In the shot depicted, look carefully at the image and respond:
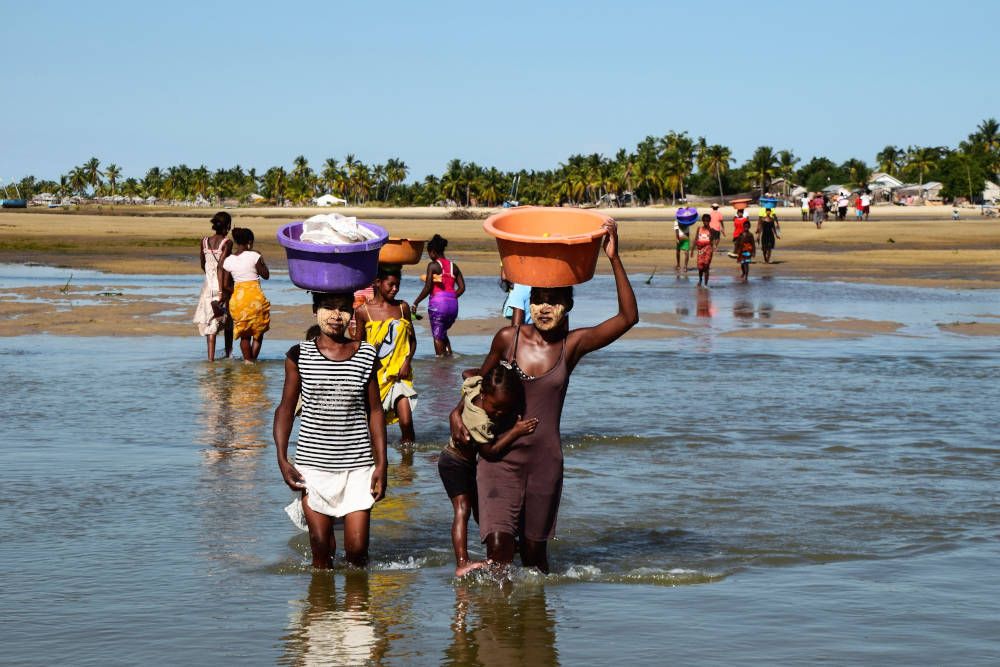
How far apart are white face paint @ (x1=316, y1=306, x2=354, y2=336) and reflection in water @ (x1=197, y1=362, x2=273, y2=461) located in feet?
12.8

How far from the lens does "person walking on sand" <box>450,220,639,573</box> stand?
246 inches

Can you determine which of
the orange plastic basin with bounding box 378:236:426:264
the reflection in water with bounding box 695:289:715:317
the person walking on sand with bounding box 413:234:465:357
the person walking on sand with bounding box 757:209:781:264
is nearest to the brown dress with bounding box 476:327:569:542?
the orange plastic basin with bounding box 378:236:426:264

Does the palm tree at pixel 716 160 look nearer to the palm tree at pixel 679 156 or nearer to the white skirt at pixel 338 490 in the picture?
the palm tree at pixel 679 156

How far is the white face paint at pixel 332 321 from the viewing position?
6.43m

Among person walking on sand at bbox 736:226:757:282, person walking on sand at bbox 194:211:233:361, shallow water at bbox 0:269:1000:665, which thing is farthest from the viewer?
person walking on sand at bbox 736:226:757:282

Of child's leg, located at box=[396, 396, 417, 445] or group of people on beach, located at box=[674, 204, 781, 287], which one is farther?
group of people on beach, located at box=[674, 204, 781, 287]

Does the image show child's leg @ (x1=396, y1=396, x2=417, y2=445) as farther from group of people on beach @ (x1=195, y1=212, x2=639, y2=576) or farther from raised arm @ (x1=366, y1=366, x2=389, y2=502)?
raised arm @ (x1=366, y1=366, x2=389, y2=502)

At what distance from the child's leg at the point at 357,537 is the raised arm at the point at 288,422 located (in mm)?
328

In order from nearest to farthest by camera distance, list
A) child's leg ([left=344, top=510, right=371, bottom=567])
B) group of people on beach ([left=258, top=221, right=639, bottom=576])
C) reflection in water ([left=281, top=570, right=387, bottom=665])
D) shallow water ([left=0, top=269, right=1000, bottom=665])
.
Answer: reflection in water ([left=281, top=570, right=387, bottom=665]), shallow water ([left=0, top=269, right=1000, bottom=665]), group of people on beach ([left=258, top=221, right=639, bottom=576]), child's leg ([left=344, top=510, right=371, bottom=567])

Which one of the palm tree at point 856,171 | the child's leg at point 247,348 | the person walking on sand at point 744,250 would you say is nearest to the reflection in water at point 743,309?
the person walking on sand at point 744,250

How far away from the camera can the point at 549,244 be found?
19.9 ft

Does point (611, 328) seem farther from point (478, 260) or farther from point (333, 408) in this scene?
point (478, 260)

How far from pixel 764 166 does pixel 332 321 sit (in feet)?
495

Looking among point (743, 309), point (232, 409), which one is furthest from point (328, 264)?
point (743, 309)
